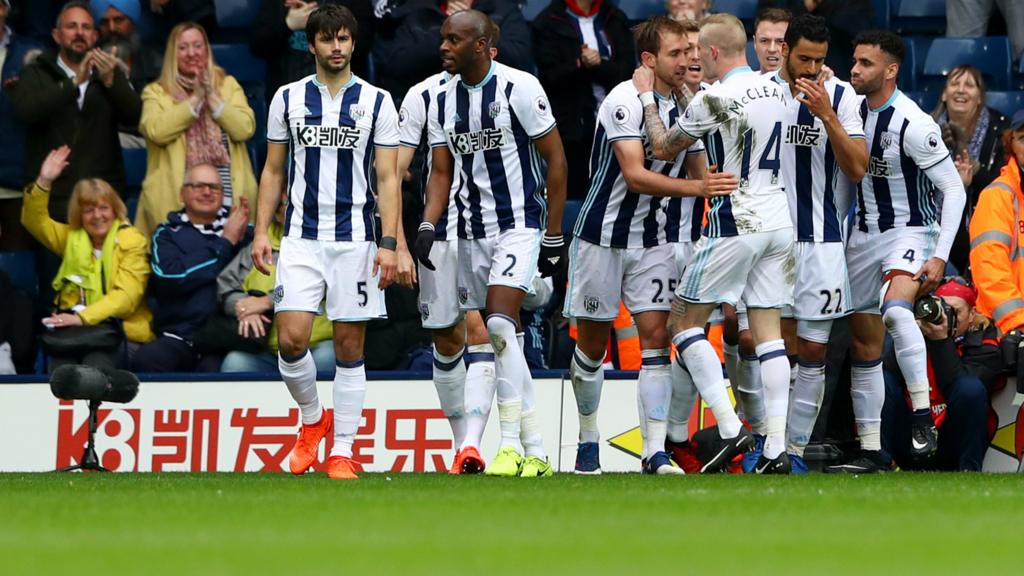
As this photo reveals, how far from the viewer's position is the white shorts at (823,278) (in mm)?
9258

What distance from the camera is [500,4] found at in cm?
1286

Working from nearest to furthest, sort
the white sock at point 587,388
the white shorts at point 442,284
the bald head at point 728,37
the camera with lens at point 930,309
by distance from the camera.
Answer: the bald head at point 728,37
the white shorts at point 442,284
the white sock at point 587,388
the camera with lens at point 930,309

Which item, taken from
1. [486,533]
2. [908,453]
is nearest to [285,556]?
[486,533]

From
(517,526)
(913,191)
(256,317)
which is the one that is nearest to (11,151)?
(256,317)

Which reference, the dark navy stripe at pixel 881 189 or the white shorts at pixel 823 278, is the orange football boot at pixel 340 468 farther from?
the dark navy stripe at pixel 881 189

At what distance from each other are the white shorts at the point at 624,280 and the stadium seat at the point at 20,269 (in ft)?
17.4

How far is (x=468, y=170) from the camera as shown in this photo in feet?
30.1

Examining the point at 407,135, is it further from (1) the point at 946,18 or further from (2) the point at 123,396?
(1) the point at 946,18

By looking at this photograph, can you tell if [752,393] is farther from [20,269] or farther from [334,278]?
[20,269]

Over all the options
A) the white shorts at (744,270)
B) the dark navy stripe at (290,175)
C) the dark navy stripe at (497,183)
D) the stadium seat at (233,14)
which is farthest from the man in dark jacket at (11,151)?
A: the white shorts at (744,270)

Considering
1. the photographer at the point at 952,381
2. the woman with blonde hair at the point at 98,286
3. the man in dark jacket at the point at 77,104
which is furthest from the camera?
the man in dark jacket at the point at 77,104

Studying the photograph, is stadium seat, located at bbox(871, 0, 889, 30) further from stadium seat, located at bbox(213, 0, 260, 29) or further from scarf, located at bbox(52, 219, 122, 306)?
scarf, located at bbox(52, 219, 122, 306)

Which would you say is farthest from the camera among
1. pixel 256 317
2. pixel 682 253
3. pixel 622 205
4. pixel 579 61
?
pixel 579 61

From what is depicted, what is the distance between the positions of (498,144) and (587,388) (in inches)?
57.4
